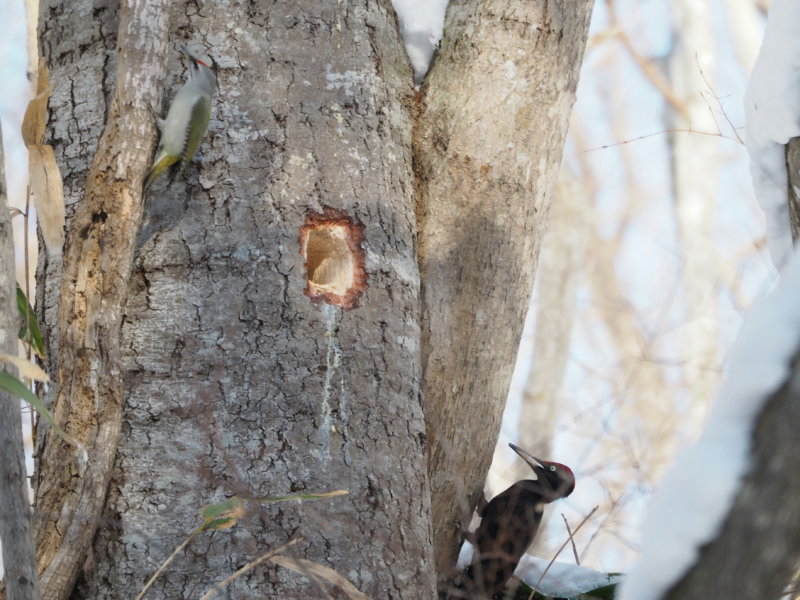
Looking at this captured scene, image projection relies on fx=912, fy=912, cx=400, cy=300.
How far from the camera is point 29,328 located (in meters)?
2.27

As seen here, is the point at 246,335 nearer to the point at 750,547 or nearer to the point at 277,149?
the point at 277,149

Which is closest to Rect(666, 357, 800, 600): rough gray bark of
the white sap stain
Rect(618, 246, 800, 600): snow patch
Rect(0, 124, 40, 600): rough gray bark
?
Rect(618, 246, 800, 600): snow patch

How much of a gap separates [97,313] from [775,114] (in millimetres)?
1817

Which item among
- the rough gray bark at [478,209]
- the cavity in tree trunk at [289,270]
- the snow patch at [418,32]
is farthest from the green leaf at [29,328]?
the snow patch at [418,32]

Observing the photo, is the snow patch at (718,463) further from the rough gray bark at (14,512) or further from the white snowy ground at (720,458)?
the rough gray bark at (14,512)

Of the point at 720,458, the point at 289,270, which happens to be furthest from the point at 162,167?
the point at 720,458

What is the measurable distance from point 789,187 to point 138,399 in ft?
6.01

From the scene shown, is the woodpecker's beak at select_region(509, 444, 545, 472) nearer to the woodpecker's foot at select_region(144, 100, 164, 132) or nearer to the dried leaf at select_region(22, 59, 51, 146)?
the woodpecker's foot at select_region(144, 100, 164, 132)

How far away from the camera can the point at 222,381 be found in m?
2.23

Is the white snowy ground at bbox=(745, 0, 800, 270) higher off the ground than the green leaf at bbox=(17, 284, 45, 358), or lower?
higher

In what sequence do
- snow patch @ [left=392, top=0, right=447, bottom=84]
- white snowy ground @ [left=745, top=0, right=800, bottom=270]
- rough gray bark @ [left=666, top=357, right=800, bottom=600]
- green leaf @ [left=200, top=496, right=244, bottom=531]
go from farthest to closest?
1. snow patch @ [left=392, top=0, right=447, bottom=84]
2. white snowy ground @ [left=745, top=0, right=800, bottom=270]
3. green leaf @ [left=200, top=496, right=244, bottom=531]
4. rough gray bark @ [left=666, top=357, right=800, bottom=600]

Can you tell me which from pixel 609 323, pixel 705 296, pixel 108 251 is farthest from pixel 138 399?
pixel 609 323

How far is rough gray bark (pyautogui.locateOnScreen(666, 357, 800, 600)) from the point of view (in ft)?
2.72

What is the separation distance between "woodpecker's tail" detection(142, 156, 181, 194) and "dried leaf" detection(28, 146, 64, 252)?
0.70 feet
